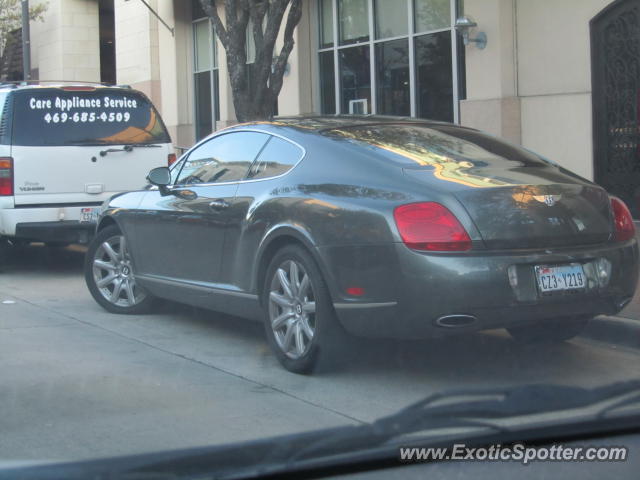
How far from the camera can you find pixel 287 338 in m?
5.60

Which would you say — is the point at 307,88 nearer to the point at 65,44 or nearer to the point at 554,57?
the point at 554,57

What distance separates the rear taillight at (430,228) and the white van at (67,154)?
5439mm

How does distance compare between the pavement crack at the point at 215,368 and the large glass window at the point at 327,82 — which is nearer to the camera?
the pavement crack at the point at 215,368

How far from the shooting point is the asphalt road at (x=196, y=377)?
4461mm

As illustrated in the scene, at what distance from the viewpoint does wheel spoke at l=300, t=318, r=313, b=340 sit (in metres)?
5.42

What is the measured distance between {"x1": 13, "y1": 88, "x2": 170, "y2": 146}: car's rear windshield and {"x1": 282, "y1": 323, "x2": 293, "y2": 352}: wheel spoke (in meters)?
4.90

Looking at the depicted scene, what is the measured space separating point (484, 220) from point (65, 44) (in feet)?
72.7

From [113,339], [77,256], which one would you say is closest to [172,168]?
[113,339]

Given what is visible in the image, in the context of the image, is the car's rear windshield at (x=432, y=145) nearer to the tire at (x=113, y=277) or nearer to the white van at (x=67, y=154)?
the tire at (x=113, y=277)

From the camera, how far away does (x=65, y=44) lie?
2517cm

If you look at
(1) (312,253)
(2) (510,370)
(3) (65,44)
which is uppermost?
(3) (65,44)

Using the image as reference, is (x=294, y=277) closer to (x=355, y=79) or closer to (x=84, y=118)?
(x=84, y=118)

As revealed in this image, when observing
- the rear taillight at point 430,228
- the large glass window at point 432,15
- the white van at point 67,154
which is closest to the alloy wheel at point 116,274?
the white van at point 67,154

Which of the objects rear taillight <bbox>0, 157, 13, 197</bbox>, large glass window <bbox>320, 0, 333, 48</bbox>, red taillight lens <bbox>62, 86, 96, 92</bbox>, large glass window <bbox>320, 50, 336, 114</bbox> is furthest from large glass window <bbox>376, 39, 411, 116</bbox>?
rear taillight <bbox>0, 157, 13, 197</bbox>
